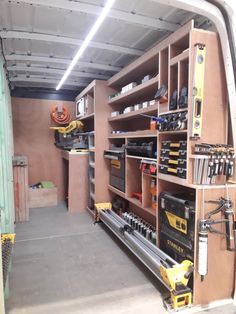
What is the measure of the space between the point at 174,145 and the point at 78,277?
1.59 metres

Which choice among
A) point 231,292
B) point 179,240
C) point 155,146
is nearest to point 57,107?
point 155,146

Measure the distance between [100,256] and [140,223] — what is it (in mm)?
648

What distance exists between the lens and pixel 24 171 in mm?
4145

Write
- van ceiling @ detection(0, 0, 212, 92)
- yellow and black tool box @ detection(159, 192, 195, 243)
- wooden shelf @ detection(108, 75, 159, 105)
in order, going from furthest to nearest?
1. wooden shelf @ detection(108, 75, 159, 105)
2. van ceiling @ detection(0, 0, 212, 92)
3. yellow and black tool box @ detection(159, 192, 195, 243)

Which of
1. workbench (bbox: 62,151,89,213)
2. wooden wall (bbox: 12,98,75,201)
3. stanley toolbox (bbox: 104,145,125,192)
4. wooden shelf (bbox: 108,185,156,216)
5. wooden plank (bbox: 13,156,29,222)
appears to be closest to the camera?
wooden shelf (bbox: 108,185,156,216)

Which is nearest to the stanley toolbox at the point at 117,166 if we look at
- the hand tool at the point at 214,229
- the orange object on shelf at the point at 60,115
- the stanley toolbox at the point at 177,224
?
the stanley toolbox at the point at 177,224

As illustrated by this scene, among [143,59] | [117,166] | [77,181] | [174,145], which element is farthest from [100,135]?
[174,145]

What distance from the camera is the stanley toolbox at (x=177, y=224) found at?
6.46 ft

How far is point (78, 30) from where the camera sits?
2525mm

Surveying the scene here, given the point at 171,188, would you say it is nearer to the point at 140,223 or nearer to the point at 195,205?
the point at 195,205

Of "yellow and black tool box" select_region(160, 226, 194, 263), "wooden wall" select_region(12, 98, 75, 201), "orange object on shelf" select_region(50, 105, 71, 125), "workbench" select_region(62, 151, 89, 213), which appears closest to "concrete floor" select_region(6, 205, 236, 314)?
"yellow and black tool box" select_region(160, 226, 194, 263)

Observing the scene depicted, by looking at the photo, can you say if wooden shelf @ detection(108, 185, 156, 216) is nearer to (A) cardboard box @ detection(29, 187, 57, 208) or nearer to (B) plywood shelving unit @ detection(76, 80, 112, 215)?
(B) plywood shelving unit @ detection(76, 80, 112, 215)

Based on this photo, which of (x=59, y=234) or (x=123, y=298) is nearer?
(x=123, y=298)

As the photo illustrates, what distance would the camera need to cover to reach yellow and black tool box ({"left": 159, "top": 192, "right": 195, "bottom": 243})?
1.96 metres
